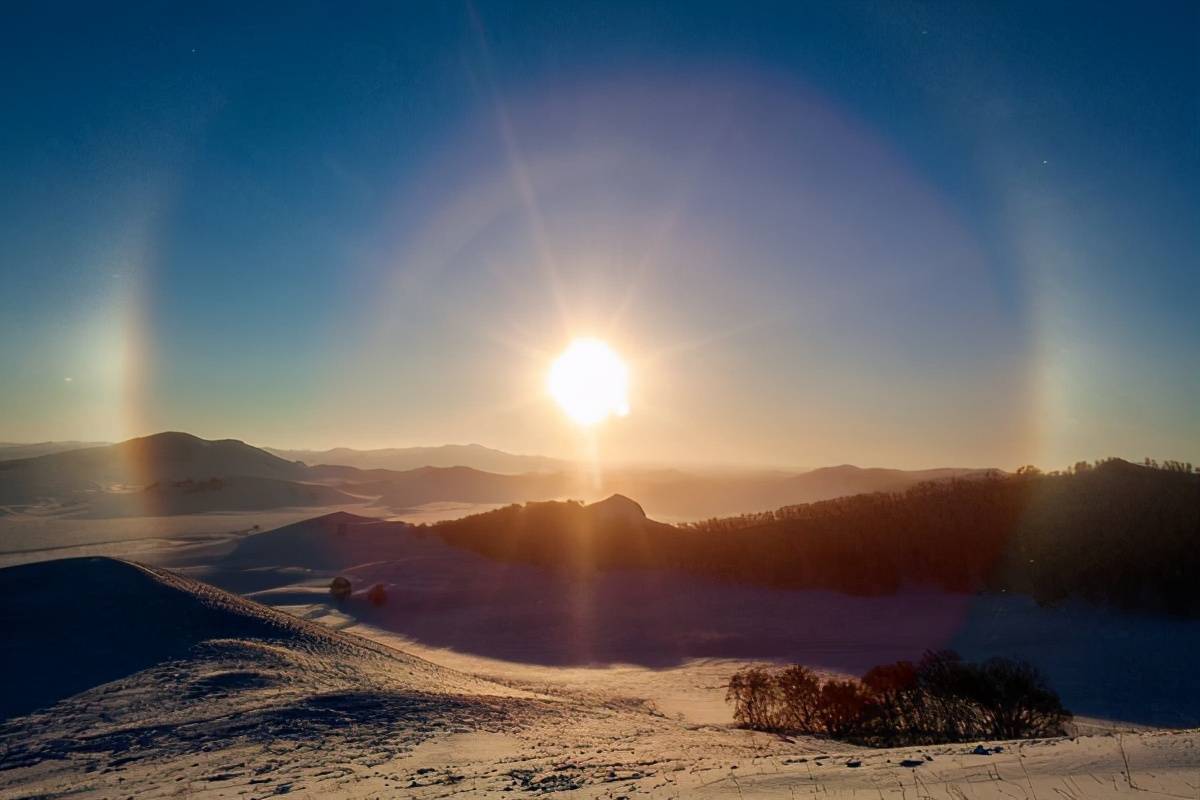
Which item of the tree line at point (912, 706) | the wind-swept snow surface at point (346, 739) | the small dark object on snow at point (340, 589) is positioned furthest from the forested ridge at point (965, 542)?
the wind-swept snow surface at point (346, 739)

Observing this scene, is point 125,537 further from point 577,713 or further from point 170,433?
point 170,433

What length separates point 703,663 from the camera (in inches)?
556

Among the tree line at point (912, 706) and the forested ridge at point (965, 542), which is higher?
the forested ridge at point (965, 542)

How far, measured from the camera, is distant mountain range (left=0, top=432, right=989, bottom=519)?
57000mm

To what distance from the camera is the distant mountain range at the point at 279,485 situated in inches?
2244

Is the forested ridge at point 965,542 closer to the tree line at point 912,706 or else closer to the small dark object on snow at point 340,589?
the small dark object on snow at point 340,589

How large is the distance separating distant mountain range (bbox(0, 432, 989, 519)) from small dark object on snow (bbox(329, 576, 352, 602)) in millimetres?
35841

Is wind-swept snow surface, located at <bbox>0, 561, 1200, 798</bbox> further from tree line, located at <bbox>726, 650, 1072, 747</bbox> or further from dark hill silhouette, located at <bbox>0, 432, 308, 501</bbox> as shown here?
dark hill silhouette, located at <bbox>0, 432, 308, 501</bbox>

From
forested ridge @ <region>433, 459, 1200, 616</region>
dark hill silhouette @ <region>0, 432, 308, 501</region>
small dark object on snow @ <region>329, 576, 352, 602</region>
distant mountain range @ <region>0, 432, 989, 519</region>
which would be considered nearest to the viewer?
forested ridge @ <region>433, 459, 1200, 616</region>

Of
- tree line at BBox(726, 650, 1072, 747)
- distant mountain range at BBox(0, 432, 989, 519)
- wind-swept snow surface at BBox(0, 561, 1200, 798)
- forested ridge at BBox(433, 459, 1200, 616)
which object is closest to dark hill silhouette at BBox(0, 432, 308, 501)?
distant mountain range at BBox(0, 432, 989, 519)

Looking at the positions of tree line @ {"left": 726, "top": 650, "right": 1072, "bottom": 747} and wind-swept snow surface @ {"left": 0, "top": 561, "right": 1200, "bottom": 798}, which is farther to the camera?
tree line @ {"left": 726, "top": 650, "right": 1072, "bottom": 747}

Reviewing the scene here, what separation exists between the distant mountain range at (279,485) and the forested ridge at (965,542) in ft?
99.2

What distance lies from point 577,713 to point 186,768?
452 cm

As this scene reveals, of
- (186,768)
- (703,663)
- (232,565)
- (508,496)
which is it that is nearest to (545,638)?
(703,663)
